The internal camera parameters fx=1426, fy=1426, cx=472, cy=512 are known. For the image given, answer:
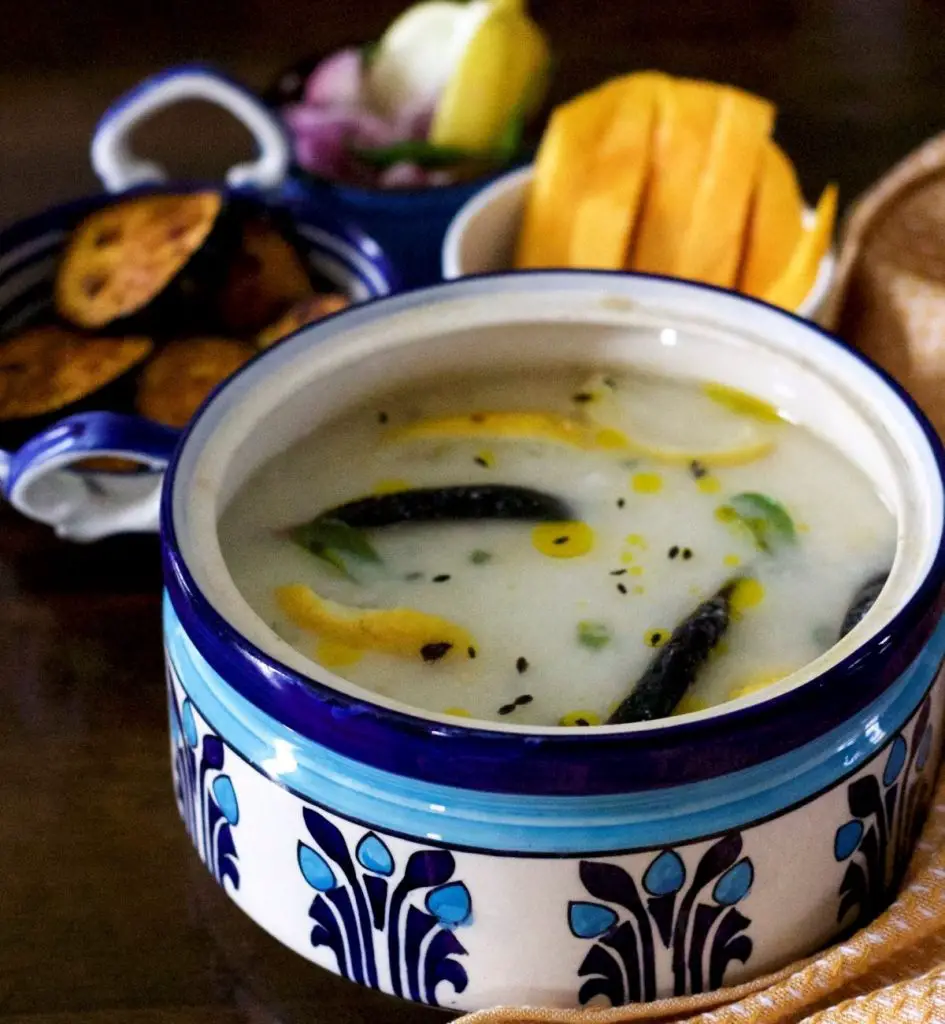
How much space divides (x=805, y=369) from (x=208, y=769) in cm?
37

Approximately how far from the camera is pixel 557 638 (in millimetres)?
658

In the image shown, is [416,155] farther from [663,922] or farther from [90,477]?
[663,922]

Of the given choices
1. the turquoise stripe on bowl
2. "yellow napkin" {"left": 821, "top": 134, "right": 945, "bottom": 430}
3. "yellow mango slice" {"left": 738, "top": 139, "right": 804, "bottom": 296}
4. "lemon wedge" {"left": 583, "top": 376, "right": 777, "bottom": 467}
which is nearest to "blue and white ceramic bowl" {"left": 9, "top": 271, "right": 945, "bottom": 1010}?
the turquoise stripe on bowl

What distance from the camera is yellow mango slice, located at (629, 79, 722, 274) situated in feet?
3.32

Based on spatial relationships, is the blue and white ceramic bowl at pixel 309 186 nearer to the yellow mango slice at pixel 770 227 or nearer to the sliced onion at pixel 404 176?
the sliced onion at pixel 404 176

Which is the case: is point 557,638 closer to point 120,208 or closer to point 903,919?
point 903,919

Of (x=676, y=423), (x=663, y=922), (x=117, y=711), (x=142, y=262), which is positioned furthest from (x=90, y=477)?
(x=663, y=922)

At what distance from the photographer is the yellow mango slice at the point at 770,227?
100 centimetres

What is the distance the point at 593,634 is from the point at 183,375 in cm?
43

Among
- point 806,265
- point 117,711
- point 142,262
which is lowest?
point 117,711

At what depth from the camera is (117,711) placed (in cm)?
81

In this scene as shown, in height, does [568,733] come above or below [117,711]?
above

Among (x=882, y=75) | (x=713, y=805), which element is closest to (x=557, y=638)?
(x=713, y=805)

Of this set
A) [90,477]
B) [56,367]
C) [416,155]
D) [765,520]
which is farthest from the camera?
[416,155]
